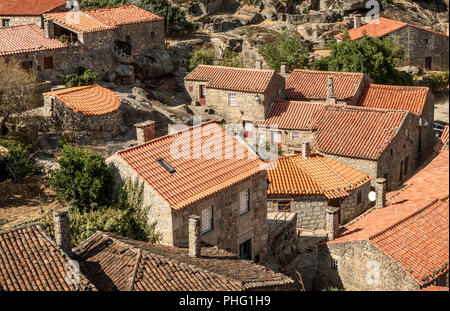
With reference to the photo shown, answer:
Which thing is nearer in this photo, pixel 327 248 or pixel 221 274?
pixel 221 274

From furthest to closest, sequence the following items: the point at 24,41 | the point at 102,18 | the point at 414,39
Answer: the point at 414,39, the point at 102,18, the point at 24,41

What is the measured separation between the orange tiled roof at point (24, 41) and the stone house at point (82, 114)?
4025 mm

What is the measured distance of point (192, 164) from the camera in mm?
28516

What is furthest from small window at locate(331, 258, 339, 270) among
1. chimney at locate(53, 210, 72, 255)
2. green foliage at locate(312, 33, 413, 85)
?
green foliage at locate(312, 33, 413, 85)

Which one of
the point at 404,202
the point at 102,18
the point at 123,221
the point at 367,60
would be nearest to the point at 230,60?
the point at 367,60

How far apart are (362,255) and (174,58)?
3101 centimetres

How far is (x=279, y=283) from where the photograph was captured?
2417 centimetres

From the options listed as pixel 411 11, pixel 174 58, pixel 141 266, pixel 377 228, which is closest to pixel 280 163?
pixel 377 228

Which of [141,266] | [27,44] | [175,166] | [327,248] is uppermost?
[27,44]

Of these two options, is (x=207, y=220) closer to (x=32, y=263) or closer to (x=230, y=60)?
(x=32, y=263)

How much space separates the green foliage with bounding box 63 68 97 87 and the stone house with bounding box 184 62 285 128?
22.5 ft

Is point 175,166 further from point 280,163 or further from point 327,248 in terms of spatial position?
point 280,163

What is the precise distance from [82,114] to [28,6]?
596 inches

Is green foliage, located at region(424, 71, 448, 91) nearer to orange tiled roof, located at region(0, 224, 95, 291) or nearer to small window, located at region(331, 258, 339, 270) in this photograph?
small window, located at region(331, 258, 339, 270)
